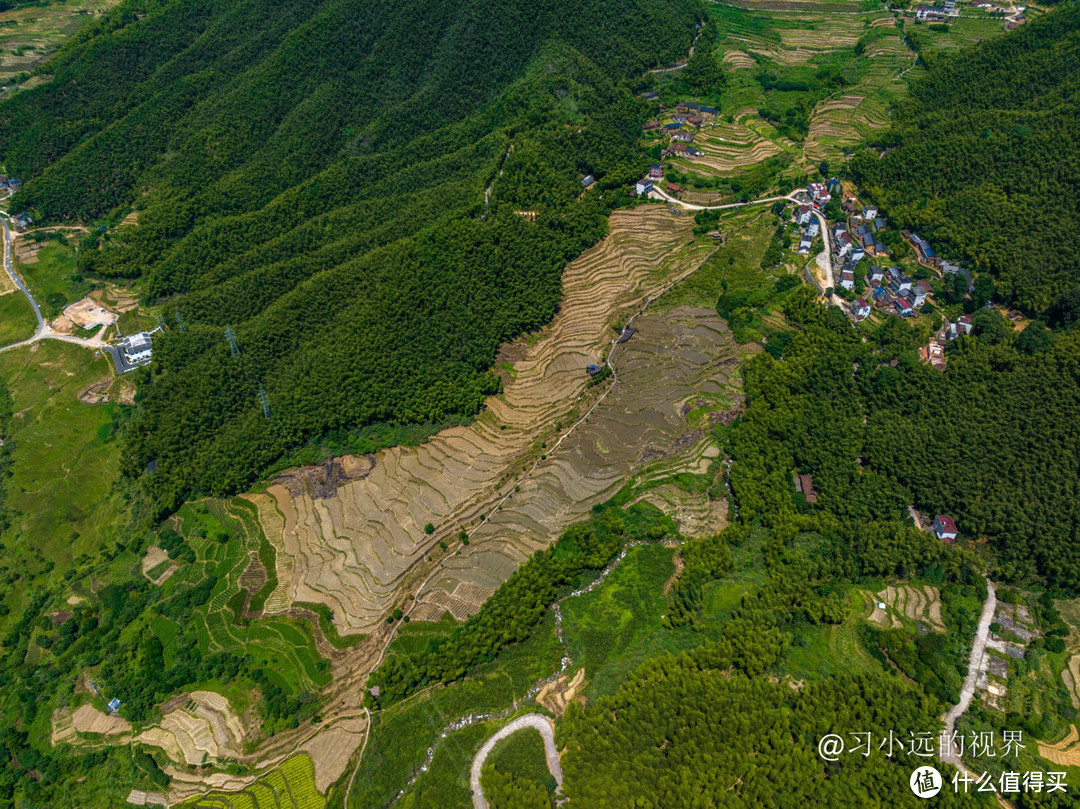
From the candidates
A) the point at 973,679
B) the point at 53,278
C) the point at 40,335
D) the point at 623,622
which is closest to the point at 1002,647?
the point at 973,679

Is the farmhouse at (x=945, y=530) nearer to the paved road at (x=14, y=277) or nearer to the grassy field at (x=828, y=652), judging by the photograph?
the grassy field at (x=828, y=652)

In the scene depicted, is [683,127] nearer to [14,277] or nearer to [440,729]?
[440,729]

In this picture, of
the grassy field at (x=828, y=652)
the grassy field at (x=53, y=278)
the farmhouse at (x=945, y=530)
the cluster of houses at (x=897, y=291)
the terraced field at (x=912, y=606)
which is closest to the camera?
the grassy field at (x=828, y=652)

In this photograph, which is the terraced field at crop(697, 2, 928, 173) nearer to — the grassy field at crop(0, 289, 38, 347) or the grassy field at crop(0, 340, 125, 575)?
the grassy field at crop(0, 340, 125, 575)

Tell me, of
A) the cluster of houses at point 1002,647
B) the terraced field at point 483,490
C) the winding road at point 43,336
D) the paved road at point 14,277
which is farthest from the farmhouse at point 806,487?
the paved road at point 14,277

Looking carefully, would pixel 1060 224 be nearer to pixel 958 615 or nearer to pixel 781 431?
pixel 781 431

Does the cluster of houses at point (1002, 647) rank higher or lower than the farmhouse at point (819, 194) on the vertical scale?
lower

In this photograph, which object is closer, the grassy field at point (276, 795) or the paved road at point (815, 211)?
the grassy field at point (276, 795)
